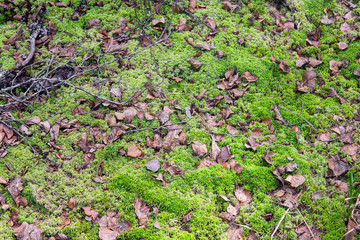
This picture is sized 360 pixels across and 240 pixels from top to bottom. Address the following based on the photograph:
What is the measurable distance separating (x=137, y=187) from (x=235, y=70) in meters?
2.20

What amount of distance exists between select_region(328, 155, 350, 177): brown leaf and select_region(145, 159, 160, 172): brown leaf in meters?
2.07

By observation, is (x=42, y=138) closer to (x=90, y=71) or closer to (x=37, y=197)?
(x=37, y=197)

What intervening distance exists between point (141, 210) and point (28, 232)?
1.11m

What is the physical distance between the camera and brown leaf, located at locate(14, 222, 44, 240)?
266 centimetres

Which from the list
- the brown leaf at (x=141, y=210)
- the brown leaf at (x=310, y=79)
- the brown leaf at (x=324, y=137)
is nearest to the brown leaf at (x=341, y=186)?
the brown leaf at (x=324, y=137)

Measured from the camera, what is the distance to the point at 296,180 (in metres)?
3.12

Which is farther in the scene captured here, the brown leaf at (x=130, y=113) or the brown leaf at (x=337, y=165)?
the brown leaf at (x=130, y=113)

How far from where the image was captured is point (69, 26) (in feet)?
14.4

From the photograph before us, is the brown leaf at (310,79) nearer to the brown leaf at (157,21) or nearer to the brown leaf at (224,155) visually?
the brown leaf at (224,155)

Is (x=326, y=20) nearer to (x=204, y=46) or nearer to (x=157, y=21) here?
(x=204, y=46)

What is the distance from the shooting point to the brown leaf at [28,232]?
266cm

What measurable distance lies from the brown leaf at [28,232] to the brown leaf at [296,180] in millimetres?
2680

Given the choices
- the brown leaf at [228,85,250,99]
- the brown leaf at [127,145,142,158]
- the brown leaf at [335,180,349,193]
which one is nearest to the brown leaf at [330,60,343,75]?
the brown leaf at [228,85,250,99]

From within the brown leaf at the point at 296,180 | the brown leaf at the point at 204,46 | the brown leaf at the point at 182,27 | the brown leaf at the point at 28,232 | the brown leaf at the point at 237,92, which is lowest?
the brown leaf at the point at 28,232
